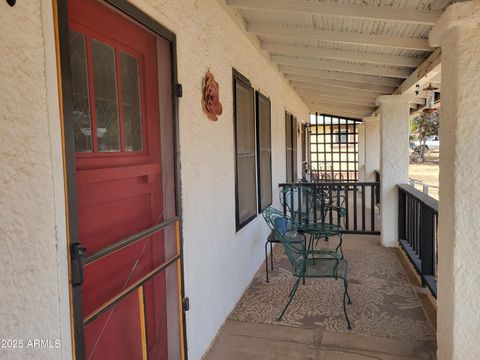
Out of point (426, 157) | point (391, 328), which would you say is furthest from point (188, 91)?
point (426, 157)

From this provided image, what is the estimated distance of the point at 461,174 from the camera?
6.26 feet

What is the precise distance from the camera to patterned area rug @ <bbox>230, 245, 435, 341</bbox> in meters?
2.74

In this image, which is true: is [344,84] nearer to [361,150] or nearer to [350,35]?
[350,35]

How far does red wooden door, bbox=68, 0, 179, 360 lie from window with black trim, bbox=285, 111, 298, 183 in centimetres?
439

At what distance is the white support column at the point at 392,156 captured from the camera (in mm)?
4781

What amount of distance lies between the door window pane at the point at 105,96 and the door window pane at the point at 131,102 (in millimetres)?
65

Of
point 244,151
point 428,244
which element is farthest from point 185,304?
point 428,244

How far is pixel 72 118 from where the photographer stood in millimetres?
1231

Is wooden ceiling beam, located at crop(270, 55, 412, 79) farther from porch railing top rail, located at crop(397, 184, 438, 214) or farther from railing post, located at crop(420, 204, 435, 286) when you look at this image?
railing post, located at crop(420, 204, 435, 286)

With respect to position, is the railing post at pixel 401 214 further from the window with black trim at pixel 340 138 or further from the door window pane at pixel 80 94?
the window with black trim at pixel 340 138

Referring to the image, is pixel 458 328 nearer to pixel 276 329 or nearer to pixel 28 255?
pixel 276 329

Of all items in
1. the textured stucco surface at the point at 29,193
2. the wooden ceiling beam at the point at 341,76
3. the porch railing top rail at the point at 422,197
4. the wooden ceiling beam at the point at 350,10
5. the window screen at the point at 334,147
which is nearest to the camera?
the textured stucco surface at the point at 29,193

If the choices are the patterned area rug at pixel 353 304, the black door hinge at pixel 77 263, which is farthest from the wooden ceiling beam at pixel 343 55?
the black door hinge at pixel 77 263

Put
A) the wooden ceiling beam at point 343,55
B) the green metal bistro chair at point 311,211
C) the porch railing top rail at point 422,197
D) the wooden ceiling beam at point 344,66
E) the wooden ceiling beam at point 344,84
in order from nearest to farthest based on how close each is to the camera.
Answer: the porch railing top rail at point 422,197
the wooden ceiling beam at point 343,55
the wooden ceiling beam at point 344,66
the green metal bistro chair at point 311,211
the wooden ceiling beam at point 344,84
